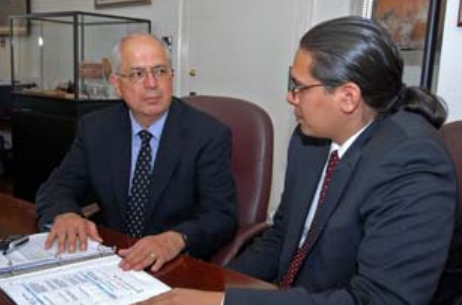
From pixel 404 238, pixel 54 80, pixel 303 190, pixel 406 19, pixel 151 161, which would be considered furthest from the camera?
pixel 54 80

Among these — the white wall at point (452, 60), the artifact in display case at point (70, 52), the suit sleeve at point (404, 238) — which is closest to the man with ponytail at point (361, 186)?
the suit sleeve at point (404, 238)

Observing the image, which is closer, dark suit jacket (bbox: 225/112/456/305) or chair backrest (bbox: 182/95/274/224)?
dark suit jacket (bbox: 225/112/456/305)

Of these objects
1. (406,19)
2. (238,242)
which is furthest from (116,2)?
(238,242)

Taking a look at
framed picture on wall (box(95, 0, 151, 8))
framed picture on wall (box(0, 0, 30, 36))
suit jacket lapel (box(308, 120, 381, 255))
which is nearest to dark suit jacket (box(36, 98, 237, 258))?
suit jacket lapel (box(308, 120, 381, 255))

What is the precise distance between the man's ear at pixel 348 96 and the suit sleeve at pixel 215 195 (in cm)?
56

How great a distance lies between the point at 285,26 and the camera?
2830 millimetres

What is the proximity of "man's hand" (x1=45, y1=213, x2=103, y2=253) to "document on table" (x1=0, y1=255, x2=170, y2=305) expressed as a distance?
125 mm

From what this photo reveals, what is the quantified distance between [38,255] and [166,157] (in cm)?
53

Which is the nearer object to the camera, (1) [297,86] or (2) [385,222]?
(2) [385,222]

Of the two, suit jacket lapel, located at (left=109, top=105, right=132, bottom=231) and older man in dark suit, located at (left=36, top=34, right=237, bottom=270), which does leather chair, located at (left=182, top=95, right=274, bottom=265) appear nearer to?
older man in dark suit, located at (left=36, top=34, right=237, bottom=270)

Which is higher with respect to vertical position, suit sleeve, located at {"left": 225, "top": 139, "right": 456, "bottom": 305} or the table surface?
suit sleeve, located at {"left": 225, "top": 139, "right": 456, "bottom": 305}

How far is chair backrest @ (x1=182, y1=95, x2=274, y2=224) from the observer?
1.68 meters

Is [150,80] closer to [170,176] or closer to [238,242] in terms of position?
[170,176]

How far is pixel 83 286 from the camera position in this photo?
0.98m
